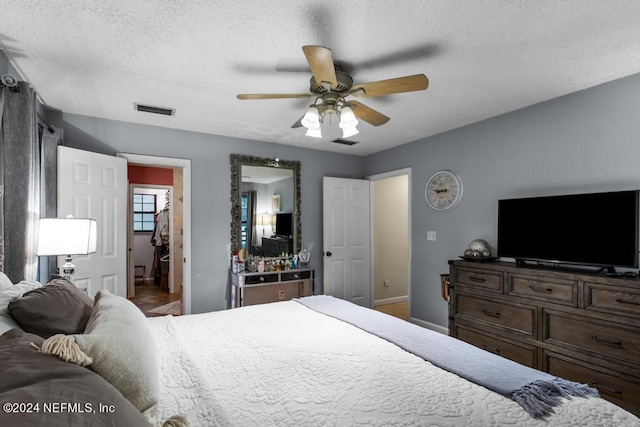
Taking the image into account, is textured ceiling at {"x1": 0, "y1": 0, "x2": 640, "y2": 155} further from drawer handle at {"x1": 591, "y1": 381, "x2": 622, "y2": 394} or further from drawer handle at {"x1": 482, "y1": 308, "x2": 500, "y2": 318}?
drawer handle at {"x1": 591, "y1": 381, "x2": 622, "y2": 394}

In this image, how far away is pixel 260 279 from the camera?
399cm

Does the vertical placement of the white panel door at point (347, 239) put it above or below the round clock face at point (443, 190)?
below

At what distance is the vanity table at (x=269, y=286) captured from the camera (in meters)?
3.89

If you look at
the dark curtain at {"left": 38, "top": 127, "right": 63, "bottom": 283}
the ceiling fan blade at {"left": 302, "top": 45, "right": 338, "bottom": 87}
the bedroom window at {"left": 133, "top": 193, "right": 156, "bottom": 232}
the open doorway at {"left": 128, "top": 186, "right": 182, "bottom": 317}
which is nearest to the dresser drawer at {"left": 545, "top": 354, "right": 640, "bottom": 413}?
the ceiling fan blade at {"left": 302, "top": 45, "right": 338, "bottom": 87}

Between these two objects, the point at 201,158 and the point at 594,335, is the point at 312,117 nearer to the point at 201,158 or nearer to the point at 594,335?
the point at 201,158

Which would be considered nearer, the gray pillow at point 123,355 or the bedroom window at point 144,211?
the gray pillow at point 123,355

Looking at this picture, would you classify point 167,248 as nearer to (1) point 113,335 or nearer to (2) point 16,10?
(2) point 16,10

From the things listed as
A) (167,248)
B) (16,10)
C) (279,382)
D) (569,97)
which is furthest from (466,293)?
(167,248)

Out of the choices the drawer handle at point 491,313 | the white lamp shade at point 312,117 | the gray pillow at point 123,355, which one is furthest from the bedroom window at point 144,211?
the drawer handle at point 491,313

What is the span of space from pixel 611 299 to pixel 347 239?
10.3ft

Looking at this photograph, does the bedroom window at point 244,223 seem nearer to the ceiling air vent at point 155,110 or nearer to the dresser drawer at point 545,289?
the ceiling air vent at point 155,110

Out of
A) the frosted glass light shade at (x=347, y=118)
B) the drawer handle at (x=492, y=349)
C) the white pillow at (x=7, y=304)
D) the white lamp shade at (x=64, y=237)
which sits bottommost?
the drawer handle at (x=492, y=349)

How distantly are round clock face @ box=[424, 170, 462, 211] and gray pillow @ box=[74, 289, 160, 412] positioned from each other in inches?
139

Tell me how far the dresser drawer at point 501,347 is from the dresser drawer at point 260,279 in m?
2.20
